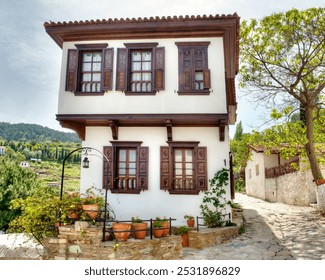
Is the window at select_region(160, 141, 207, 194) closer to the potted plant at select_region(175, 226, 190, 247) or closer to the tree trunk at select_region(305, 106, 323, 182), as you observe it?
the potted plant at select_region(175, 226, 190, 247)

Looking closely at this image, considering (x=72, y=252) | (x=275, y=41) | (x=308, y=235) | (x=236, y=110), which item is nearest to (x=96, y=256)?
(x=72, y=252)

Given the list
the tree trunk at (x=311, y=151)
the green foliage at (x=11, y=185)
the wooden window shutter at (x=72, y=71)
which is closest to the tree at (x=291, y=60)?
the tree trunk at (x=311, y=151)

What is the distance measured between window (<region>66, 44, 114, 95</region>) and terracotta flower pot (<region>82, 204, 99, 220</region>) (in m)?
3.31

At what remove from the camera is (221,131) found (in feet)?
26.7

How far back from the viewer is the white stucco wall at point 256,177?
19.6 metres

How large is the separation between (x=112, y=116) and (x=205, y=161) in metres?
2.82

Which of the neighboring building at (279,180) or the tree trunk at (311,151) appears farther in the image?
the neighboring building at (279,180)

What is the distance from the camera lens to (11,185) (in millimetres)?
12883

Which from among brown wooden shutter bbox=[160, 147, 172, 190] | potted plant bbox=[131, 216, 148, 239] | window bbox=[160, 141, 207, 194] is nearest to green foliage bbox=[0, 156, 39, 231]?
brown wooden shutter bbox=[160, 147, 172, 190]

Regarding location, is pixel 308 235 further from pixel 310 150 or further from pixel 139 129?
pixel 139 129

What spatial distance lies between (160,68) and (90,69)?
6.72 ft

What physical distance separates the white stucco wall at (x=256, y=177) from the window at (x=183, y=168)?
1247cm

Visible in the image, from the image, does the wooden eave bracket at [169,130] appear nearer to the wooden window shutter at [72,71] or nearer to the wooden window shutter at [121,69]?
the wooden window shutter at [121,69]
